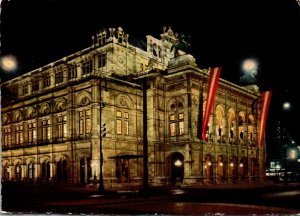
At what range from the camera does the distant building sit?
3738 centimetres

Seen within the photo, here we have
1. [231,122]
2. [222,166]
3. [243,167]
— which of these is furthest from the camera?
[243,167]

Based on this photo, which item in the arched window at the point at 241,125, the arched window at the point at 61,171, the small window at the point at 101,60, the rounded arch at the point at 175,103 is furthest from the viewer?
the arched window at the point at 241,125

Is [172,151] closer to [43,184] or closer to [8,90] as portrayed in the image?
[43,184]

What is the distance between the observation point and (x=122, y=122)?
3856 centimetres

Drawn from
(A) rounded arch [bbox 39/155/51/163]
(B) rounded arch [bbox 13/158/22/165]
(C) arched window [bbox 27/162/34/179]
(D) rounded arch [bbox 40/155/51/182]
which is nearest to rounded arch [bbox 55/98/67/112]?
(A) rounded arch [bbox 39/155/51/163]

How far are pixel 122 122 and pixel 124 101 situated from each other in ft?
7.29

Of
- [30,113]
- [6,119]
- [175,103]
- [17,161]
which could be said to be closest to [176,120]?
[175,103]

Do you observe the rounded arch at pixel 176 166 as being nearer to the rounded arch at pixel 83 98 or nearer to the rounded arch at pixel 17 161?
the rounded arch at pixel 83 98

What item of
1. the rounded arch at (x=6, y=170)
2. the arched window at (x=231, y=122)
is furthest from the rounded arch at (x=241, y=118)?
the rounded arch at (x=6, y=170)

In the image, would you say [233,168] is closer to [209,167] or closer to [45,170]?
[209,167]

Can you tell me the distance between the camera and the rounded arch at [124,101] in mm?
38469

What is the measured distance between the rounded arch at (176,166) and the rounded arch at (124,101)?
679 cm

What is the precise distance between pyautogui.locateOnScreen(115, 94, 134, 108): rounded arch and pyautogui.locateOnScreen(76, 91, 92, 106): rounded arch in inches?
110

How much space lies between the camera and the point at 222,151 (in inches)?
1740
